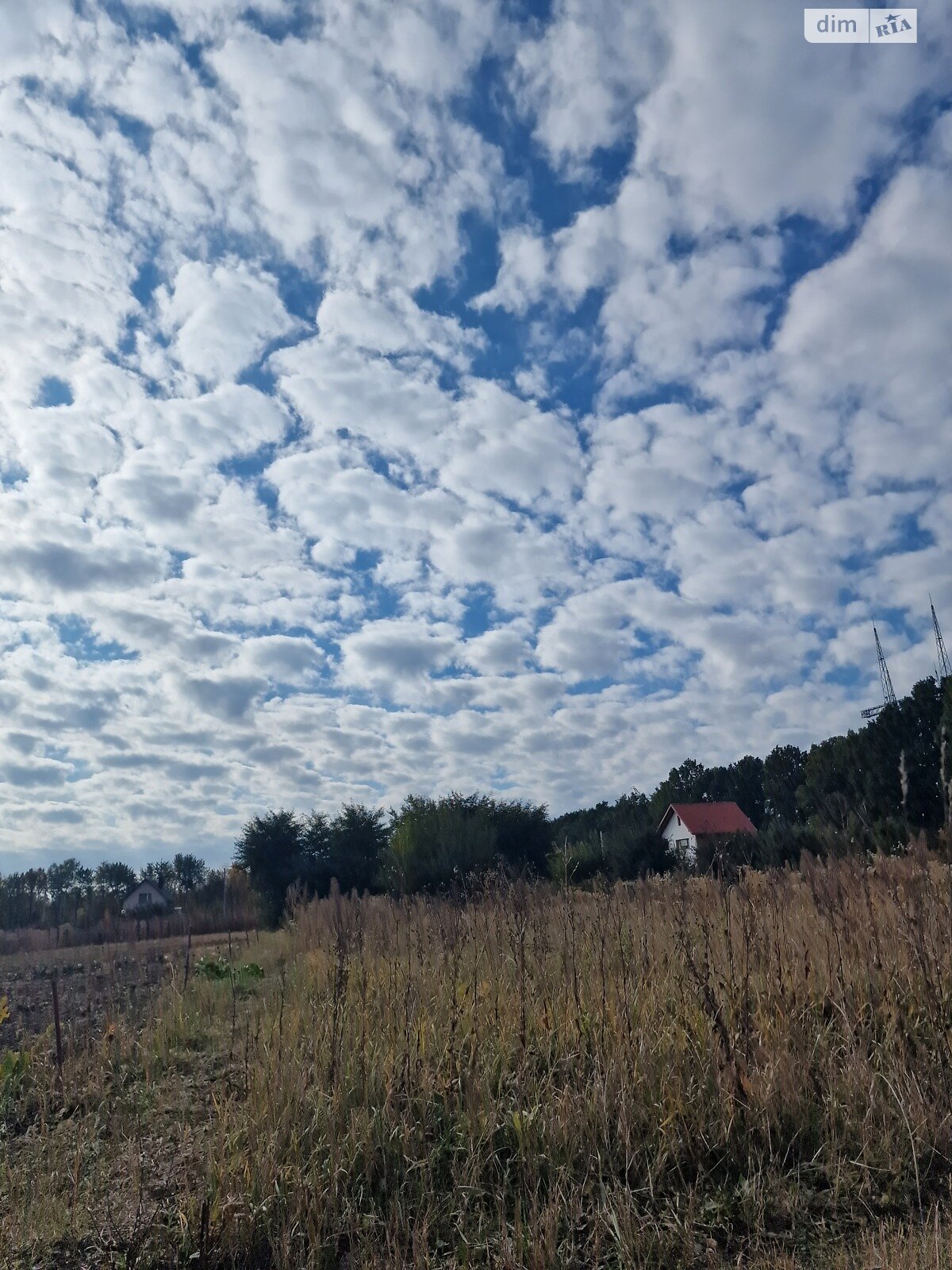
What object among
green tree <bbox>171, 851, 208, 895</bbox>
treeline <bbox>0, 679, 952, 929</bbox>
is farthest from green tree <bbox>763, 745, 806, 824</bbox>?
green tree <bbox>171, 851, 208, 895</bbox>

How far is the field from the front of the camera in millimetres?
3451

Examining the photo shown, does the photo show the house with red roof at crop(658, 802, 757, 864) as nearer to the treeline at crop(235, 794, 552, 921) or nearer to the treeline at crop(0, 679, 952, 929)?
the treeline at crop(0, 679, 952, 929)

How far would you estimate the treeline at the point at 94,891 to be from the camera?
78.0 feet

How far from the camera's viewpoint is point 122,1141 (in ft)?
14.6

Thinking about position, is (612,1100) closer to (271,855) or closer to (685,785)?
(271,855)

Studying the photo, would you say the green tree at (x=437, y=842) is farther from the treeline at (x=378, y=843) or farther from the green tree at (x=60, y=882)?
the green tree at (x=60, y=882)

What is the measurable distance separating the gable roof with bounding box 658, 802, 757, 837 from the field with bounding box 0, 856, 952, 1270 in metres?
30.7

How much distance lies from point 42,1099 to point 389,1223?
2223 millimetres

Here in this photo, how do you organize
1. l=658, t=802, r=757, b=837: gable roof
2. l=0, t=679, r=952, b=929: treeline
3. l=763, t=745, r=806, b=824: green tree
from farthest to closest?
l=763, t=745, r=806, b=824: green tree
l=658, t=802, r=757, b=837: gable roof
l=0, t=679, r=952, b=929: treeline

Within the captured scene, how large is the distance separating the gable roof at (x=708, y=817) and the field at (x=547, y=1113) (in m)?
30.7

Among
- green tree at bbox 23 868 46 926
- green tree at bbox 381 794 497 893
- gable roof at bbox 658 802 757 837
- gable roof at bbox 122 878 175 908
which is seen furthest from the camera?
gable roof at bbox 122 878 175 908

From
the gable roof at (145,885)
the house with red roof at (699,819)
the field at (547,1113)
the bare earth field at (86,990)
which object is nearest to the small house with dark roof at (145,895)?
the gable roof at (145,885)

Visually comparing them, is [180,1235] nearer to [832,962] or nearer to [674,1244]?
[674,1244]

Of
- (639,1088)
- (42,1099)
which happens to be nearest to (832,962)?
(639,1088)
